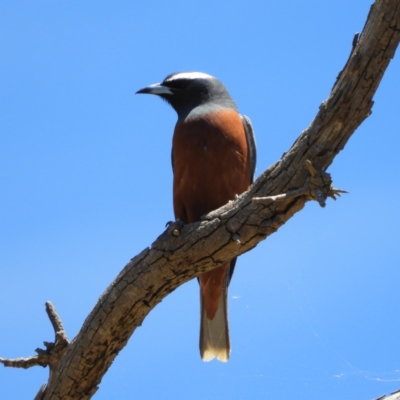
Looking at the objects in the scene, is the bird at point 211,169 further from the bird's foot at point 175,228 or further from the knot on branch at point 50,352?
the knot on branch at point 50,352

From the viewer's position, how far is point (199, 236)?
5.86 metres

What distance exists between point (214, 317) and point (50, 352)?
2.05 metres

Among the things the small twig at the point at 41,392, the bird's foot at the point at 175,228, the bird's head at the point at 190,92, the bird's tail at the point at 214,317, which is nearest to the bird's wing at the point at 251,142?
the bird's head at the point at 190,92

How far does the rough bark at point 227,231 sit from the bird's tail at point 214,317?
1.36 metres

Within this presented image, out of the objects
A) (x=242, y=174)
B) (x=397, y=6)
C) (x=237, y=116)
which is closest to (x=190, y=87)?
(x=237, y=116)

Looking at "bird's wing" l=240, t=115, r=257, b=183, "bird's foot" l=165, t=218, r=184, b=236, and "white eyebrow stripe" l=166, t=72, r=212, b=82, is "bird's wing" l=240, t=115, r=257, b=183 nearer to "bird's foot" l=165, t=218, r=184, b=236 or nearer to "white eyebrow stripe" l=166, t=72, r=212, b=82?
"white eyebrow stripe" l=166, t=72, r=212, b=82

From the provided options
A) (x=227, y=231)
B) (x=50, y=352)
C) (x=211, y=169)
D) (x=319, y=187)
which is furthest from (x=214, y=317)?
(x=319, y=187)

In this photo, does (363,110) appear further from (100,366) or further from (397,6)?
(100,366)

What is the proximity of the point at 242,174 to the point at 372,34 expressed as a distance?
8.44 feet

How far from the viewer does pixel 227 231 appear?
5.69m

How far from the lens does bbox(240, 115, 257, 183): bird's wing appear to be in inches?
296

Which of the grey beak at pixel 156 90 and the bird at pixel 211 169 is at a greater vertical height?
the grey beak at pixel 156 90

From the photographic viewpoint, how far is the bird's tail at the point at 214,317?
7.39 m

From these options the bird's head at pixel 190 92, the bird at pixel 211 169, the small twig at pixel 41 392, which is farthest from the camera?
the bird's head at pixel 190 92
